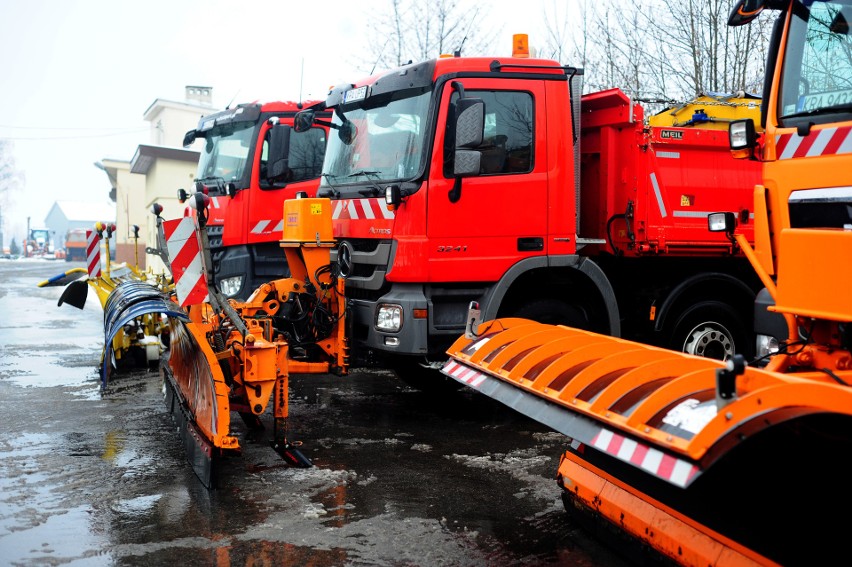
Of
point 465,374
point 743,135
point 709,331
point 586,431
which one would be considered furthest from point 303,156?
point 586,431

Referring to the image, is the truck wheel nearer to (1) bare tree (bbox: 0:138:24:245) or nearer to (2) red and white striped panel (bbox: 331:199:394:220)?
(2) red and white striped panel (bbox: 331:199:394:220)

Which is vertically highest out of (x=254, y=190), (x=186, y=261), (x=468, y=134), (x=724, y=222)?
(x=468, y=134)

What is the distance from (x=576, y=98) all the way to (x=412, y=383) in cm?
309

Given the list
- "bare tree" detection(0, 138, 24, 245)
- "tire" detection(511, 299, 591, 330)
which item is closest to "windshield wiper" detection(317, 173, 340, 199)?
"tire" detection(511, 299, 591, 330)

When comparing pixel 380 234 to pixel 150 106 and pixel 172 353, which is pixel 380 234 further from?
pixel 150 106

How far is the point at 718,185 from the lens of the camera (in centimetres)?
733

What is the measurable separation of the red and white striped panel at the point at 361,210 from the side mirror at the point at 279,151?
8.28 ft

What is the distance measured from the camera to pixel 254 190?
10508mm

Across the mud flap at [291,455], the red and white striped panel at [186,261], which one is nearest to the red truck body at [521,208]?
the mud flap at [291,455]

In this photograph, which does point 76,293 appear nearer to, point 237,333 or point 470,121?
point 237,333

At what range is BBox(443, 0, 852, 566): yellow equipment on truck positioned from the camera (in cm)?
289

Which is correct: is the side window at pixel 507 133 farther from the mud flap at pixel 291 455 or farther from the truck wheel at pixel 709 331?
the mud flap at pixel 291 455

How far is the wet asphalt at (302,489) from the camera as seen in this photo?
4.16 metres

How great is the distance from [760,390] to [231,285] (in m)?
8.78
